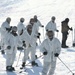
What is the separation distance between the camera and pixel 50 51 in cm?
1269

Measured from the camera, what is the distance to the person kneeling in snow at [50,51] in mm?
12523

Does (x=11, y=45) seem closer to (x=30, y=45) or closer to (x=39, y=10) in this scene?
(x=30, y=45)

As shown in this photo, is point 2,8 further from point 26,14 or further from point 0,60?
point 0,60

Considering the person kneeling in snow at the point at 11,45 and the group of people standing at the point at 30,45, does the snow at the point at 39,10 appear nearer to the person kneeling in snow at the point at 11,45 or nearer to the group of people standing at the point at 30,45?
the group of people standing at the point at 30,45

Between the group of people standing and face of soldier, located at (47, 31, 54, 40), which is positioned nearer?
face of soldier, located at (47, 31, 54, 40)

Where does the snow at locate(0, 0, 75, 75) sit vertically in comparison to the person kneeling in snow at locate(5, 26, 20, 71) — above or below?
above

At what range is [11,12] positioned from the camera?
40062 mm

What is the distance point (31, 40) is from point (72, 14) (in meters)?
20.7

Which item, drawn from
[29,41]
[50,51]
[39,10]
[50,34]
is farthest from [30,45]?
[39,10]

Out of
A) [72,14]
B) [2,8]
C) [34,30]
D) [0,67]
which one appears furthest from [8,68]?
[2,8]

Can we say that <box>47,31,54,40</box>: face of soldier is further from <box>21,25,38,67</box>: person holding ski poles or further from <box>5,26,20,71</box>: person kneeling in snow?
<box>21,25,38,67</box>: person holding ski poles

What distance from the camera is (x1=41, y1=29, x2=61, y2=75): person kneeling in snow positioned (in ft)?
41.1

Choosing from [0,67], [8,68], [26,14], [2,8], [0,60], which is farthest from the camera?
[2,8]

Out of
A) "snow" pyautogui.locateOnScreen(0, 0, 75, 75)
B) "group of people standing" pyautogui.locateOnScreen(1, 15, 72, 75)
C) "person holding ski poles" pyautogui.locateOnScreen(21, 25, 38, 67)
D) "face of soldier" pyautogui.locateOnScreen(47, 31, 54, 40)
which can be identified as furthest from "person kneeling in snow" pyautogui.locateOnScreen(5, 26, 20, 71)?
"snow" pyautogui.locateOnScreen(0, 0, 75, 75)
